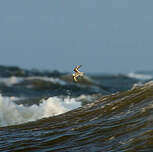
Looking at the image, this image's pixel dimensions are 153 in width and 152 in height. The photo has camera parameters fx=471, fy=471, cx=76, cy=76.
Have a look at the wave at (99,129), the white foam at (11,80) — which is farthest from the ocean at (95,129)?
the white foam at (11,80)

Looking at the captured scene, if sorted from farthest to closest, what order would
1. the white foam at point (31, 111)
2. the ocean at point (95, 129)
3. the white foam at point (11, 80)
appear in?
the white foam at point (11, 80) → the white foam at point (31, 111) → the ocean at point (95, 129)

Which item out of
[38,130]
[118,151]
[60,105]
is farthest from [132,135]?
[60,105]

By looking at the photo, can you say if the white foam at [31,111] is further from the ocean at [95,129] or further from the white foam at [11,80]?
the white foam at [11,80]

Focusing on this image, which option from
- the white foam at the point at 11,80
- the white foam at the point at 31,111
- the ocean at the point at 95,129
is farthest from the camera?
the white foam at the point at 11,80

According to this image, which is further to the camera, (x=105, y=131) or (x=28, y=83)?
(x=28, y=83)

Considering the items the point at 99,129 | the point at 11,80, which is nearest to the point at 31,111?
the point at 99,129

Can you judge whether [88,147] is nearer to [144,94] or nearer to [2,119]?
[144,94]

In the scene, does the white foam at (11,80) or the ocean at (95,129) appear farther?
the white foam at (11,80)

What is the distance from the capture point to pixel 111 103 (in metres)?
12.3

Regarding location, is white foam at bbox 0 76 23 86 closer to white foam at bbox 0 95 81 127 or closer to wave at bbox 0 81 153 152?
white foam at bbox 0 95 81 127

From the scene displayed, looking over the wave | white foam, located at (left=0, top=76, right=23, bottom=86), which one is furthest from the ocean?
white foam, located at (left=0, top=76, right=23, bottom=86)

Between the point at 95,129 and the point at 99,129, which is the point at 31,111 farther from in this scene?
the point at 99,129

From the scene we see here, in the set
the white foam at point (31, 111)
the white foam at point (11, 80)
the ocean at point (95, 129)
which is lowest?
the ocean at point (95, 129)

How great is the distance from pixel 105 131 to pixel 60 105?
5.88m
